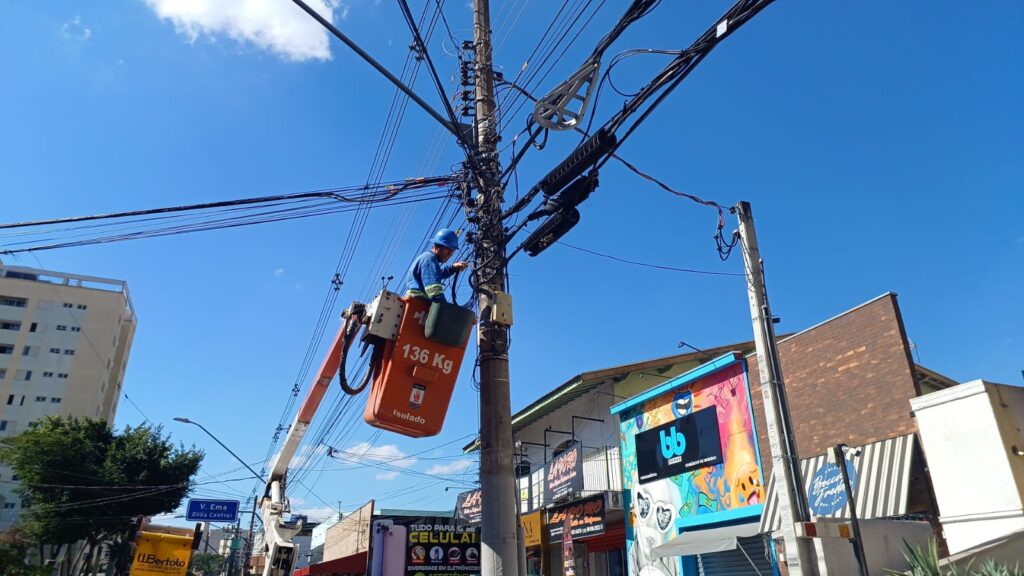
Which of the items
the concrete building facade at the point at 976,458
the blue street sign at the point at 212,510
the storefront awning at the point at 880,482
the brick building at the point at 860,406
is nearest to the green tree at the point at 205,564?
the blue street sign at the point at 212,510

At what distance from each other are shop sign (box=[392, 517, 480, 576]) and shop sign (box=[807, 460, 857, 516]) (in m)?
13.9

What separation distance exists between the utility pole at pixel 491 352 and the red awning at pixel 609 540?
1292 centimetres

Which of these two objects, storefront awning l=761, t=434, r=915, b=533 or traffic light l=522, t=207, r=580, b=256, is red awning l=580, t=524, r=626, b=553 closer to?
storefront awning l=761, t=434, r=915, b=533

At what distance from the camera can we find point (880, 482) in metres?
12.5

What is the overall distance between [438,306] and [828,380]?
9816mm

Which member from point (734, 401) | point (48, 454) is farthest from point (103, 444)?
point (734, 401)

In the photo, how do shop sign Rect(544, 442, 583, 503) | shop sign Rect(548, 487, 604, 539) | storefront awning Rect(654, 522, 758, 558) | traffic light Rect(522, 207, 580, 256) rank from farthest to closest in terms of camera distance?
shop sign Rect(544, 442, 583, 503) → shop sign Rect(548, 487, 604, 539) → storefront awning Rect(654, 522, 758, 558) → traffic light Rect(522, 207, 580, 256)

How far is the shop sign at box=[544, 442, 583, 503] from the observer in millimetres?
20000

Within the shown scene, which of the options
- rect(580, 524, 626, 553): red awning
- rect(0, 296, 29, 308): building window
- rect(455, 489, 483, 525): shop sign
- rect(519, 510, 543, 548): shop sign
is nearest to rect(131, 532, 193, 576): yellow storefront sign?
rect(455, 489, 483, 525): shop sign

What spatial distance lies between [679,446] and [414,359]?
10.8 m

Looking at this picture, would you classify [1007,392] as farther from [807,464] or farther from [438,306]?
[438,306]

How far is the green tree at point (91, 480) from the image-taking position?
3269cm

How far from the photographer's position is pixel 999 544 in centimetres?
947

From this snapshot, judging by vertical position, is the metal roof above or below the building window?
below
